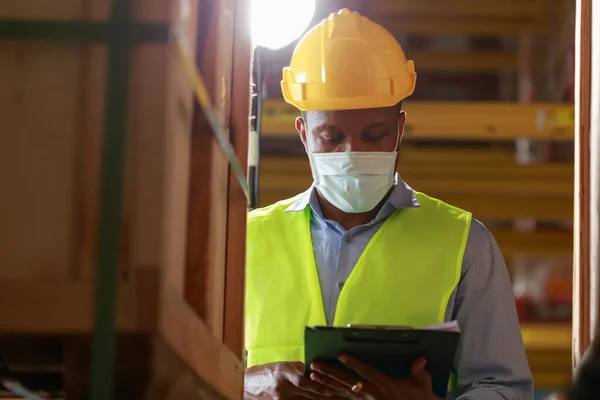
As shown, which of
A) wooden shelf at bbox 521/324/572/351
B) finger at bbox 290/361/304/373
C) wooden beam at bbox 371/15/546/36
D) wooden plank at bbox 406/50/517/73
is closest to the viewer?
finger at bbox 290/361/304/373

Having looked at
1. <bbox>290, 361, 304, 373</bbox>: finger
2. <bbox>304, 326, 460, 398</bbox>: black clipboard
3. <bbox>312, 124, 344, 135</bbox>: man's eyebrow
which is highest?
<bbox>312, 124, 344, 135</bbox>: man's eyebrow

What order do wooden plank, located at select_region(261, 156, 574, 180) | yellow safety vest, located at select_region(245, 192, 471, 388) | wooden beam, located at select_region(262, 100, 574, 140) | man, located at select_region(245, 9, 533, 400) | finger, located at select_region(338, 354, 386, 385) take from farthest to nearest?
1. wooden plank, located at select_region(261, 156, 574, 180)
2. wooden beam, located at select_region(262, 100, 574, 140)
3. yellow safety vest, located at select_region(245, 192, 471, 388)
4. man, located at select_region(245, 9, 533, 400)
5. finger, located at select_region(338, 354, 386, 385)

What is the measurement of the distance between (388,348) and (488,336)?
1.76ft

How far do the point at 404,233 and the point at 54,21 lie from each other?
1.98 m

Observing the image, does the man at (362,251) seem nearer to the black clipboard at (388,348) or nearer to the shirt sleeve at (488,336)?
the shirt sleeve at (488,336)

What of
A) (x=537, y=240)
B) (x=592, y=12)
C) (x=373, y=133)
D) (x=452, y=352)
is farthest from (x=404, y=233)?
(x=537, y=240)

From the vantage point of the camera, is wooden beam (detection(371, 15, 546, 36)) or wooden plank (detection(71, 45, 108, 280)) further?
wooden beam (detection(371, 15, 546, 36))

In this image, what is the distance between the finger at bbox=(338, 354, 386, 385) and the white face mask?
0.84m

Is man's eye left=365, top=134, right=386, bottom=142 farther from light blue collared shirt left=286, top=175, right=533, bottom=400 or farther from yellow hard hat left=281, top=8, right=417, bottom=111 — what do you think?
light blue collared shirt left=286, top=175, right=533, bottom=400

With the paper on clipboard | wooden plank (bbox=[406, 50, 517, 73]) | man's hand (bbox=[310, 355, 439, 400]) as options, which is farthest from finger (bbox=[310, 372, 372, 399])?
wooden plank (bbox=[406, 50, 517, 73])

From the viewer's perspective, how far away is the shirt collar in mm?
3418

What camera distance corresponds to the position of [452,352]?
266cm

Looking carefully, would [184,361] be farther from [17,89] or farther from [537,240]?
[537,240]

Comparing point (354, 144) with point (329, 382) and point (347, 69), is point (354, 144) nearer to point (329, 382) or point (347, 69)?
point (347, 69)
